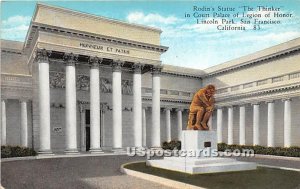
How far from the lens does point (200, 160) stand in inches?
634

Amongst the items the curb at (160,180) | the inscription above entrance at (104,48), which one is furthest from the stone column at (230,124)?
the curb at (160,180)

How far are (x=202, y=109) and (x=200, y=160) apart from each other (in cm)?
328

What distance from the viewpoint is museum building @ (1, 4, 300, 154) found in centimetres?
2677

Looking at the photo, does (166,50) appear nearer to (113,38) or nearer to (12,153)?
(113,38)

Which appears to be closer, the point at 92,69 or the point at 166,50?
the point at 92,69

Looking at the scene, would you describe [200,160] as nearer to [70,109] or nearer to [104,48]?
[70,109]

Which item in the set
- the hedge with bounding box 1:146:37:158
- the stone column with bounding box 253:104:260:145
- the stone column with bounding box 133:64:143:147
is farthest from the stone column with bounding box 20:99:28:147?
the stone column with bounding box 253:104:260:145

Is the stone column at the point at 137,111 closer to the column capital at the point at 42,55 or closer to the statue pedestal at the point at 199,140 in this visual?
the column capital at the point at 42,55

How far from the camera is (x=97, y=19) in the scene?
29.2 meters

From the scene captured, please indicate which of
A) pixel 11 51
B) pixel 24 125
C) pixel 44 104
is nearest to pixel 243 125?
pixel 44 104

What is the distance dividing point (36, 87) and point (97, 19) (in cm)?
873

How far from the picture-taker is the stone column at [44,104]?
25453mm

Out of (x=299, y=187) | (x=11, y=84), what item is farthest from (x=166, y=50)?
(x=299, y=187)

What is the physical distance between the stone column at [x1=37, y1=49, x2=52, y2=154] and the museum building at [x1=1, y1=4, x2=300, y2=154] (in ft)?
0.26
